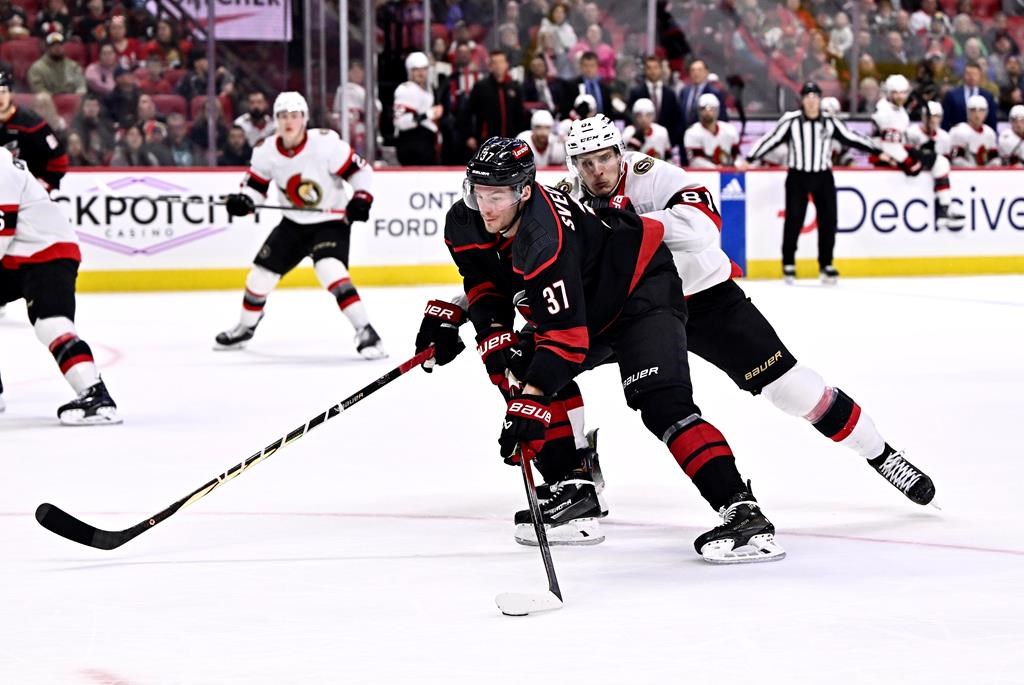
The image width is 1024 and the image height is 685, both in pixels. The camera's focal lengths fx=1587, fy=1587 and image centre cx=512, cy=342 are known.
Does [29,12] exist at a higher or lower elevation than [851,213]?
higher

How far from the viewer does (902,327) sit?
8.15 metres

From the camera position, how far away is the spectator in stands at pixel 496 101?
10867 mm

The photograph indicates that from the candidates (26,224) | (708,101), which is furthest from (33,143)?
(708,101)

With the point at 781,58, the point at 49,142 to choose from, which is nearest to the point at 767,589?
the point at 49,142

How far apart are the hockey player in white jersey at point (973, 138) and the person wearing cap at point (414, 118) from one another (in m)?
4.33

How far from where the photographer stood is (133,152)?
1021 centimetres

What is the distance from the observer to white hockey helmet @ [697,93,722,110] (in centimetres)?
1138

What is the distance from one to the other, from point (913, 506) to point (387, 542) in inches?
51.6

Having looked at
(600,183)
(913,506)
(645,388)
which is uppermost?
(600,183)

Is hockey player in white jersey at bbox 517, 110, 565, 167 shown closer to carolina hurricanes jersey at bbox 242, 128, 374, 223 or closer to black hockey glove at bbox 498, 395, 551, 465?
carolina hurricanes jersey at bbox 242, 128, 374, 223

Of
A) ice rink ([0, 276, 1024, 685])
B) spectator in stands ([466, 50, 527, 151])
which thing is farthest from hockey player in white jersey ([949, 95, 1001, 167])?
ice rink ([0, 276, 1024, 685])

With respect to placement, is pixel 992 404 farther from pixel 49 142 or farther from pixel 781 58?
pixel 781 58

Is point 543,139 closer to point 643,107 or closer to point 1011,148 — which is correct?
point 643,107

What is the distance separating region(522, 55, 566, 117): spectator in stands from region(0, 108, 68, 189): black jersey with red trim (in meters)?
4.62
